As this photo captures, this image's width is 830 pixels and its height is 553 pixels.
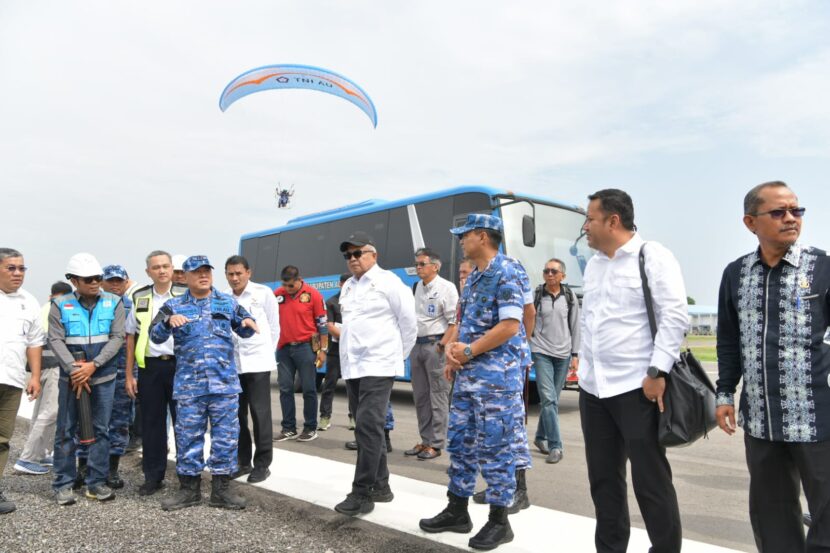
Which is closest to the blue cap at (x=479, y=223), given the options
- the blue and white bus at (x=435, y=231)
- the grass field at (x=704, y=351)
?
the blue and white bus at (x=435, y=231)

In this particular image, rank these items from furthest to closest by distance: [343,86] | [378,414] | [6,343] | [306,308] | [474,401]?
[343,86] → [306,308] → [6,343] → [378,414] → [474,401]

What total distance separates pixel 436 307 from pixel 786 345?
14.0 feet

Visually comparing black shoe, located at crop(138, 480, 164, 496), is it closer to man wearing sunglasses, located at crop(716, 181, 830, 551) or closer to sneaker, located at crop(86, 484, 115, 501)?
sneaker, located at crop(86, 484, 115, 501)

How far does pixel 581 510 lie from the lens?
173 inches

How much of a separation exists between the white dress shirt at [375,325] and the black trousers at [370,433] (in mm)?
83

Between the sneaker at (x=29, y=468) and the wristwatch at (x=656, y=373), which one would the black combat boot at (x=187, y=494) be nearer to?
the sneaker at (x=29, y=468)

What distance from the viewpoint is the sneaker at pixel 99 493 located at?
4758mm

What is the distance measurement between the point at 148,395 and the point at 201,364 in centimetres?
Result: 71

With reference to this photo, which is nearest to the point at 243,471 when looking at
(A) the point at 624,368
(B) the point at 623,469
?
(B) the point at 623,469

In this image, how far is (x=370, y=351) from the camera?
14.6 ft

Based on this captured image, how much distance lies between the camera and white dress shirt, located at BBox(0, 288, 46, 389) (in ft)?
15.2

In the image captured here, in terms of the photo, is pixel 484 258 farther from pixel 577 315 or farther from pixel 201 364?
pixel 577 315

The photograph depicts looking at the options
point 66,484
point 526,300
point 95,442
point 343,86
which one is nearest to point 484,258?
point 526,300

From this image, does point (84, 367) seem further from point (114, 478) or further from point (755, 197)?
point (755, 197)
